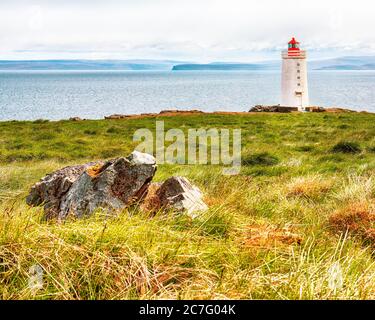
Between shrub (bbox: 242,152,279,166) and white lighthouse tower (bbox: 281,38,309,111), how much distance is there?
36794mm

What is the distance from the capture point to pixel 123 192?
5668mm

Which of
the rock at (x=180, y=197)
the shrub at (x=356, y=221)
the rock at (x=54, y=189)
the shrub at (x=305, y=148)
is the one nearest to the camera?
the rock at (x=180, y=197)

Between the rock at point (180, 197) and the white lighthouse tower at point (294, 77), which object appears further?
the white lighthouse tower at point (294, 77)

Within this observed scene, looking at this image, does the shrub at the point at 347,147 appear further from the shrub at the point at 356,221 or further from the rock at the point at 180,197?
the rock at the point at 180,197

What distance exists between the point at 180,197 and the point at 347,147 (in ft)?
36.8

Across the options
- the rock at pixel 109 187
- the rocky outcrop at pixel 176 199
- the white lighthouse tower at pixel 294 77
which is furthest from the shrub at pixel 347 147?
the white lighthouse tower at pixel 294 77

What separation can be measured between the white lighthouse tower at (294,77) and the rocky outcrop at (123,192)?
45714mm

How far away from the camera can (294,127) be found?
25.4m

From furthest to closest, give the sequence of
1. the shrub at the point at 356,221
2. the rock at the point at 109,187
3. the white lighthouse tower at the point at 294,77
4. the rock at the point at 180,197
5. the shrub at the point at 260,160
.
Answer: the white lighthouse tower at the point at 294,77 < the shrub at the point at 260,160 < the rock at the point at 109,187 < the shrub at the point at 356,221 < the rock at the point at 180,197

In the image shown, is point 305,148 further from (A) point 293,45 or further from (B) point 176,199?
(A) point 293,45

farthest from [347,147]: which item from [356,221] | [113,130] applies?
[113,130]

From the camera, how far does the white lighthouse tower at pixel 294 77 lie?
5031cm

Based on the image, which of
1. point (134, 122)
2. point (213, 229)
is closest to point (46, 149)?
point (134, 122)
